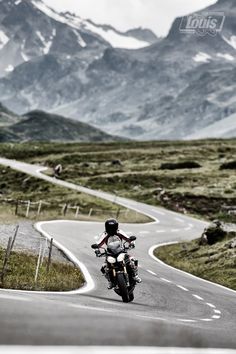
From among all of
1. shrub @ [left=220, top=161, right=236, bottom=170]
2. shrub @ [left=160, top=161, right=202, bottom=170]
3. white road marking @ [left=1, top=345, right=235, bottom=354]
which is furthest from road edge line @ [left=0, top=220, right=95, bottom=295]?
shrub @ [left=160, top=161, right=202, bottom=170]

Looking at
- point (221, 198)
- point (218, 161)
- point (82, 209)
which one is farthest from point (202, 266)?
point (218, 161)

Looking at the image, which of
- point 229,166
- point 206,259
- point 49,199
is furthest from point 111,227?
point 229,166

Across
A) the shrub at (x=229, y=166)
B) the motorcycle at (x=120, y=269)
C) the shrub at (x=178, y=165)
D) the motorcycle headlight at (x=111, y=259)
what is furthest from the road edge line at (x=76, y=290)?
the shrub at (x=178, y=165)

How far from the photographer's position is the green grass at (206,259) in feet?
84.3

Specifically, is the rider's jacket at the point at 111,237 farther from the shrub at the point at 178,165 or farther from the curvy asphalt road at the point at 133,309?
the shrub at the point at 178,165

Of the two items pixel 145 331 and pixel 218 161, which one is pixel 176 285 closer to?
pixel 145 331

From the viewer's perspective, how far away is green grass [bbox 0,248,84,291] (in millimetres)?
15312

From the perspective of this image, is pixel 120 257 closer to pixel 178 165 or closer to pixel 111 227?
pixel 111 227

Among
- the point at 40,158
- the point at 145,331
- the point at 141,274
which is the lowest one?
the point at 141,274

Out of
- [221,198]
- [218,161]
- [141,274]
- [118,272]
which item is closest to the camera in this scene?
[118,272]

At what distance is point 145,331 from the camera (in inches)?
170

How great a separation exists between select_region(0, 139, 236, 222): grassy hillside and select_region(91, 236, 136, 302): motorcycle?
158 feet

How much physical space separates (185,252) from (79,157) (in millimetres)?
94852

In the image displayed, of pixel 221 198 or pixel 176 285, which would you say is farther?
pixel 221 198
